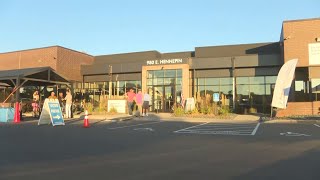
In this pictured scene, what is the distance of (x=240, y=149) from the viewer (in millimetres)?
9672

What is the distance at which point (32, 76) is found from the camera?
23953 mm

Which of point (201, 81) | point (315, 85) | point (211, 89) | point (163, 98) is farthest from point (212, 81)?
point (315, 85)

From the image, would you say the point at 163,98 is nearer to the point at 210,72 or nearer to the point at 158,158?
the point at 210,72

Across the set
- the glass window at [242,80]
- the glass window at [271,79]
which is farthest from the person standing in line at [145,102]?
the glass window at [271,79]

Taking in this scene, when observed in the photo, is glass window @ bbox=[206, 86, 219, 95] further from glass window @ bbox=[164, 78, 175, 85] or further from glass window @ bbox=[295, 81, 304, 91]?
glass window @ bbox=[295, 81, 304, 91]

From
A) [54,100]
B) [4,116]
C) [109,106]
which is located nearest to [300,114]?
[109,106]

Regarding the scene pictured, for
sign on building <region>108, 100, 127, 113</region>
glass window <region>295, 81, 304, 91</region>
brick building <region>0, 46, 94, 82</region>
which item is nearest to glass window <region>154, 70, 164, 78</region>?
sign on building <region>108, 100, 127, 113</region>

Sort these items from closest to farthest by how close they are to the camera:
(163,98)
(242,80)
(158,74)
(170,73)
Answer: (242,80)
(163,98)
(170,73)
(158,74)

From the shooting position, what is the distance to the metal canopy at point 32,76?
72.9 ft

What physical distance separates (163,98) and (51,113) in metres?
16.2

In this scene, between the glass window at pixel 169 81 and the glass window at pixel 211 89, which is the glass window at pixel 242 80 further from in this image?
→ the glass window at pixel 169 81

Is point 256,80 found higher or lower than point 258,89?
higher

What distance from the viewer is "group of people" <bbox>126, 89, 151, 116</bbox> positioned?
24750 millimetres

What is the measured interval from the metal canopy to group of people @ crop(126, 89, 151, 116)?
4530mm
